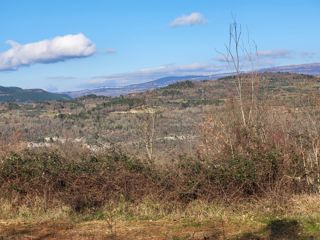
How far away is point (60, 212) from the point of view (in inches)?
402

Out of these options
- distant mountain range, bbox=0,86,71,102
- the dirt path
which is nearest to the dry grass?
the dirt path

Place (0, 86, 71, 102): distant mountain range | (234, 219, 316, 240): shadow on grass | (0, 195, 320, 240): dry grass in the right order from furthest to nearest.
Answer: (0, 86, 71, 102): distant mountain range, (0, 195, 320, 240): dry grass, (234, 219, 316, 240): shadow on grass

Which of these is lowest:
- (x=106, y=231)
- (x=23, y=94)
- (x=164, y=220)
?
(x=164, y=220)

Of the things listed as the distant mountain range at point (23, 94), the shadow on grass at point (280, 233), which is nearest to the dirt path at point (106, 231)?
the shadow on grass at point (280, 233)

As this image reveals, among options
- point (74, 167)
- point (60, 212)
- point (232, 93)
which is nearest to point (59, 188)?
point (74, 167)

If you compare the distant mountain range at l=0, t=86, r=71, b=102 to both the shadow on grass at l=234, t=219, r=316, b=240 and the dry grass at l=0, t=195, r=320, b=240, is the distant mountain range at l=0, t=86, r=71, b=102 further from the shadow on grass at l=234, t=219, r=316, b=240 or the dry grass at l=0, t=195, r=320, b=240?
the shadow on grass at l=234, t=219, r=316, b=240

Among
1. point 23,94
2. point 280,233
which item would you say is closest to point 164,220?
point 280,233

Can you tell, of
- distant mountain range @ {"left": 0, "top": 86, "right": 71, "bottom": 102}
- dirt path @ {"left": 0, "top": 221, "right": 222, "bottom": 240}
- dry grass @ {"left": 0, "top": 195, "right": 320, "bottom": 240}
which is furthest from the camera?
distant mountain range @ {"left": 0, "top": 86, "right": 71, "bottom": 102}

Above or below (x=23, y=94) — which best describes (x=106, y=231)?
below

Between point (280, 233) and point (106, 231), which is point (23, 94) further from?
point (280, 233)

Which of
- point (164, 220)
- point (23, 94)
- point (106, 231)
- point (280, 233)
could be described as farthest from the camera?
point (23, 94)

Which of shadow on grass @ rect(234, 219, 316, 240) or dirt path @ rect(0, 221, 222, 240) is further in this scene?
dirt path @ rect(0, 221, 222, 240)

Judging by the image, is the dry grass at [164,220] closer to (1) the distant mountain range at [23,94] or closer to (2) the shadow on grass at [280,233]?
(2) the shadow on grass at [280,233]

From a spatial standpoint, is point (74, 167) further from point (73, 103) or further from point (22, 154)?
point (73, 103)
